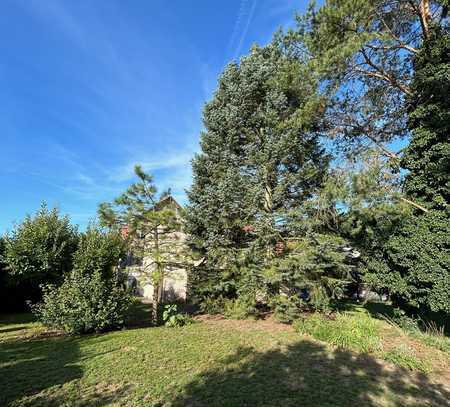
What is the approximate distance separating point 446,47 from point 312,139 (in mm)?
4421

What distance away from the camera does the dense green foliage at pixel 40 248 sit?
29.7 ft

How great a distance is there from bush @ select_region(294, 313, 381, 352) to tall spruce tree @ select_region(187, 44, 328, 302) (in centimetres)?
218

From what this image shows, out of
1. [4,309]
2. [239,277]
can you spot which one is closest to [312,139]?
[239,277]

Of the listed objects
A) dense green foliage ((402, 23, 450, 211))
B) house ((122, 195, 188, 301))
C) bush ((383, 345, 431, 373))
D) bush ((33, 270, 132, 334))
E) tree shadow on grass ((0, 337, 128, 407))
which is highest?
dense green foliage ((402, 23, 450, 211))

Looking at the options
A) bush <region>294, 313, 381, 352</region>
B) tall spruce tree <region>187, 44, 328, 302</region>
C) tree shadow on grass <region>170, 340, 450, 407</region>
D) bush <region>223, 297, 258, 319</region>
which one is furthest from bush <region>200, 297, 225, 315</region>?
tree shadow on grass <region>170, 340, 450, 407</region>

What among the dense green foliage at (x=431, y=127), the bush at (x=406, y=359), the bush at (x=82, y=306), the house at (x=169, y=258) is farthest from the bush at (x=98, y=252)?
the dense green foliage at (x=431, y=127)

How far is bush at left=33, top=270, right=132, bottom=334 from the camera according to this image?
279 inches

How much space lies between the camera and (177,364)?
16.6 feet

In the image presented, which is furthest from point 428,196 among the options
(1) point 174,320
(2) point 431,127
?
(1) point 174,320

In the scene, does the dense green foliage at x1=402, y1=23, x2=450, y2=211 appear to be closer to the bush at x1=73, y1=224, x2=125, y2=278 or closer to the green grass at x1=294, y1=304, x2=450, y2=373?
the green grass at x1=294, y1=304, x2=450, y2=373

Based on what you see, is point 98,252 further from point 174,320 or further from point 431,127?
point 431,127

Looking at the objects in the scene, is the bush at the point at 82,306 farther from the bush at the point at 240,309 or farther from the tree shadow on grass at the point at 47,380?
the bush at the point at 240,309

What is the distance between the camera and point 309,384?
4.26 m

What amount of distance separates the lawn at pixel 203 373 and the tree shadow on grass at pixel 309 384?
0.6 inches
